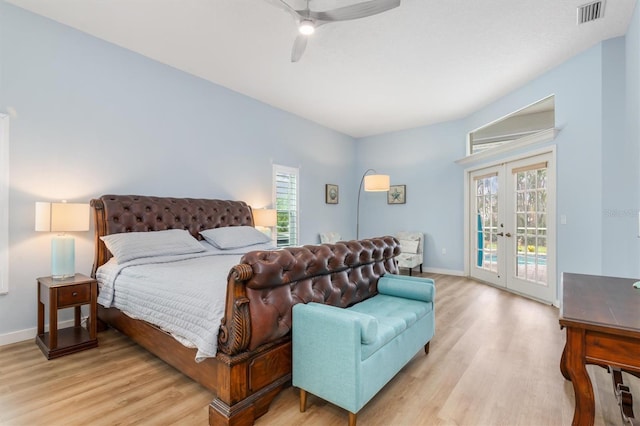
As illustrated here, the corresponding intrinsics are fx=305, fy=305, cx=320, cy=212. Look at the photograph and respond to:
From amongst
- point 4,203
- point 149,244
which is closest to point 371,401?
point 149,244

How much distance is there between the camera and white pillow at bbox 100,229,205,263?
283 centimetres

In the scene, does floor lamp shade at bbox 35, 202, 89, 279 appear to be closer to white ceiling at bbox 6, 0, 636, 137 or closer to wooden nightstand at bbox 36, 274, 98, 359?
wooden nightstand at bbox 36, 274, 98, 359

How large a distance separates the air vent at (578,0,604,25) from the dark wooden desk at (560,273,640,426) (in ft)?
8.82

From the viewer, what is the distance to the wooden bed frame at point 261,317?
1629 mm

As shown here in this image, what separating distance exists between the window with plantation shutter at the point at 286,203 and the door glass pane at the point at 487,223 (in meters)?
3.36

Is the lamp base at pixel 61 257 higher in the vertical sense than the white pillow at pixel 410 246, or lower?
higher

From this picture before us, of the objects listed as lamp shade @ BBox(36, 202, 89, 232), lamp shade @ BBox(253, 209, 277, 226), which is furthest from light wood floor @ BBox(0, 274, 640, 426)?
lamp shade @ BBox(253, 209, 277, 226)

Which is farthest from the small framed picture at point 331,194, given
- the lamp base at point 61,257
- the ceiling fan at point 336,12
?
the lamp base at point 61,257

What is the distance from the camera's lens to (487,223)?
5379 millimetres

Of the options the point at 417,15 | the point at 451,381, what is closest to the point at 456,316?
the point at 451,381

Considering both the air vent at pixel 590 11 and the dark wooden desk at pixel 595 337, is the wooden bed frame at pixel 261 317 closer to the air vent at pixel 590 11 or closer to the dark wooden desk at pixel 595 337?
the dark wooden desk at pixel 595 337

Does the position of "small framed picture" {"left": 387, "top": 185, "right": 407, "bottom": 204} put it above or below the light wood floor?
above

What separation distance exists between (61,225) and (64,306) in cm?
69

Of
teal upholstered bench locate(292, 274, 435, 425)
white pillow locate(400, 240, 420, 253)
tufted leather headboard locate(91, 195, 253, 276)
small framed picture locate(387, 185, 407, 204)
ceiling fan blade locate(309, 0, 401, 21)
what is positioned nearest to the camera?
teal upholstered bench locate(292, 274, 435, 425)
